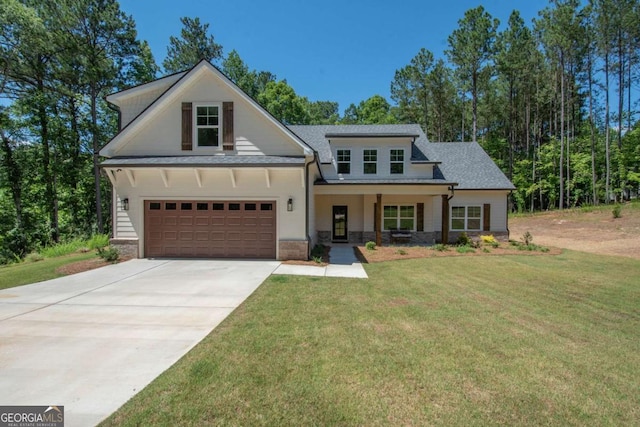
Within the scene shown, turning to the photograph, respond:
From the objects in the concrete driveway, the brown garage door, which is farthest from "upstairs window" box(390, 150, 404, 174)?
the concrete driveway

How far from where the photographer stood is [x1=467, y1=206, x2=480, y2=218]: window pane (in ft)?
57.3

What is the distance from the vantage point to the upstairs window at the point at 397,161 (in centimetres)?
1620

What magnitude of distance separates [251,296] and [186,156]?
23.4ft

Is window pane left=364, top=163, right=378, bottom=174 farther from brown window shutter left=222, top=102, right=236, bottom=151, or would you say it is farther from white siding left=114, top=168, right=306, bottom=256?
brown window shutter left=222, top=102, right=236, bottom=151

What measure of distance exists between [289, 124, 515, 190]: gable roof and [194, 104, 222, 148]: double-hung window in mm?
6325

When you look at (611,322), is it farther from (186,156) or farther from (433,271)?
(186,156)

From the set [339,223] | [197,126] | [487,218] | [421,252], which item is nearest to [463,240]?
[487,218]

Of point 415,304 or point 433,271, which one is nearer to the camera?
point 415,304

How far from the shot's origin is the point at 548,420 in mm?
2803

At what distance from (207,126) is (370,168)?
8.62m

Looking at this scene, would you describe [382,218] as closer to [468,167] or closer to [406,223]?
[406,223]

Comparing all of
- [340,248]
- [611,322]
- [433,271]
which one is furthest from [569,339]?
[340,248]

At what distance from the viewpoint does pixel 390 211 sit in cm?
1727

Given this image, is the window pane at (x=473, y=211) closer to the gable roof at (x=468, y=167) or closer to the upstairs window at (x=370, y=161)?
the gable roof at (x=468, y=167)
